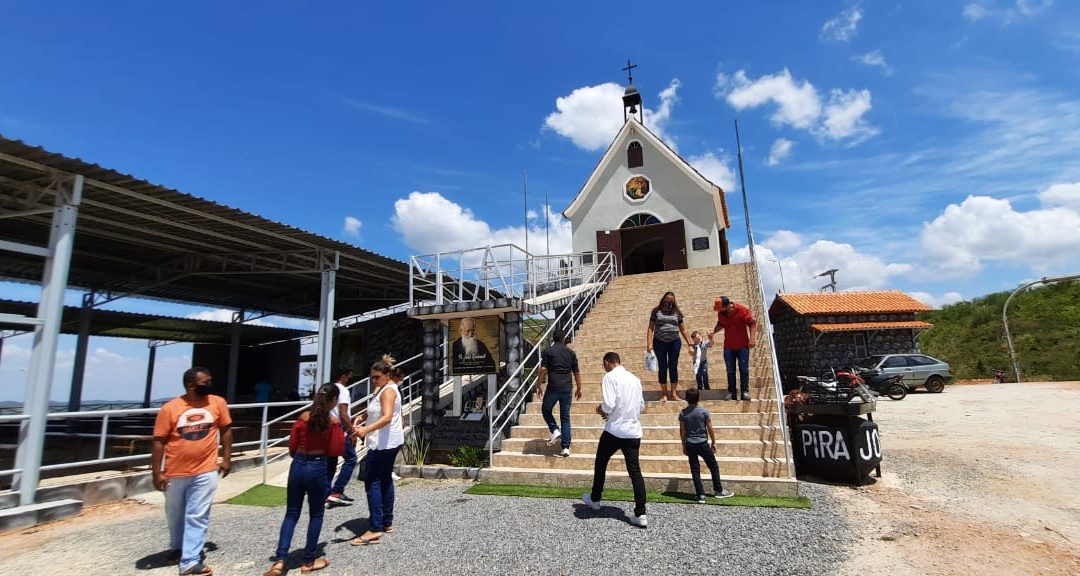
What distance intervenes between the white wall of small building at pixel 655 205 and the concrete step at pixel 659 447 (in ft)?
42.5

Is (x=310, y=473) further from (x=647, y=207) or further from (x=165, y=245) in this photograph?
(x=647, y=207)

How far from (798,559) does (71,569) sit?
604 cm

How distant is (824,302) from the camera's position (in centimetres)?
1991

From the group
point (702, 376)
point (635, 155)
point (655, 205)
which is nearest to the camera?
point (702, 376)

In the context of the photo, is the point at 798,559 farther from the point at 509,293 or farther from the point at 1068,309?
the point at 1068,309

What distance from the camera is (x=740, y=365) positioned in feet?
25.0

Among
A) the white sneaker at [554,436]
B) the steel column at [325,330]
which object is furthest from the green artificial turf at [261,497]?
the steel column at [325,330]

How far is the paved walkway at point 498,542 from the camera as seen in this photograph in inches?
159

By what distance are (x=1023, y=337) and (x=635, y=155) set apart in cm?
2201

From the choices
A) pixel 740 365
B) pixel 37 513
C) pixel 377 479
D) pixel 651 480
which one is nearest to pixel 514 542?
pixel 377 479

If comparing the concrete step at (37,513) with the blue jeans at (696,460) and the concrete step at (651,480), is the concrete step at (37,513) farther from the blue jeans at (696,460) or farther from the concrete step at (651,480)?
the blue jeans at (696,460)

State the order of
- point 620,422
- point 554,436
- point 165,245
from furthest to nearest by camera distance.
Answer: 1. point 165,245
2. point 554,436
3. point 620,422

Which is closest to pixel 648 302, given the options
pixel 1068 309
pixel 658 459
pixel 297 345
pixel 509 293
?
pixel 509 293

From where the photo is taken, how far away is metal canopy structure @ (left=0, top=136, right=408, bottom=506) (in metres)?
6.78
